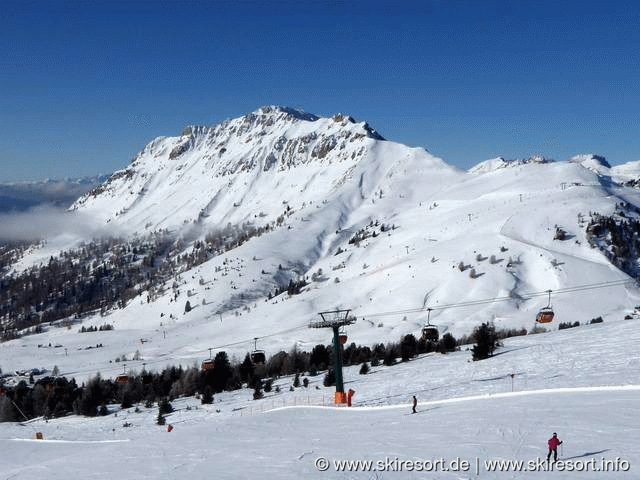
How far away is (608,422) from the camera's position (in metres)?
27.6

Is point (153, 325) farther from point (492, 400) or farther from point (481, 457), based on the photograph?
point (481, 457)

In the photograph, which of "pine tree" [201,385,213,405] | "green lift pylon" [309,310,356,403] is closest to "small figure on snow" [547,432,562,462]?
"green lift pylon" [309,310,356,403]

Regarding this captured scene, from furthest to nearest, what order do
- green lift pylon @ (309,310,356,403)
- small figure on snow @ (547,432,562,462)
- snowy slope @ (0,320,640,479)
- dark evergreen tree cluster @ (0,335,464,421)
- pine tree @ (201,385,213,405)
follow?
dark evergreen tree cluster @ (0,335,464,421) → pine tree @ (201,385,213,405) → green lift pylon @ (309,310,356,403) → snowy slope @ (0,320,640,479) → small figure on snow @ (547,432,562,462)

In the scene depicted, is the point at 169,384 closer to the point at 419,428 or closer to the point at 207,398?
the point at 207,398

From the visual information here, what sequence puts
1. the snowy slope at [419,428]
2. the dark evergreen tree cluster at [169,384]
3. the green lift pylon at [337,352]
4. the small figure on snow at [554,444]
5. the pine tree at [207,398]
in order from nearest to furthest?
1. the small figure on snow at [554,444]
2. the snowy slope at [419,428]
3. the green lift pylon at [337,352]
4. the pine tree at [207,398]
5. the dark evergreen tree cluster at [169,384]

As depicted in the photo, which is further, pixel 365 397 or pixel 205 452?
pixel 365 397

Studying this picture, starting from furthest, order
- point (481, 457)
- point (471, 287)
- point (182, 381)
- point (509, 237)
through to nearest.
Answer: point (509, 237), point (471, 287), point (182, 381), point (481, 457)

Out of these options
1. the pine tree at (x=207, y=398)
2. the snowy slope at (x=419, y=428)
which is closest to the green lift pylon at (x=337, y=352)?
the snowy slope at (x=419, y=428)

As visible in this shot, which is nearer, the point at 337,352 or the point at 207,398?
the point at 337,352

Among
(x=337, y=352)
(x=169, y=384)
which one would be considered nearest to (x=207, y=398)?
(x=337, y=352)

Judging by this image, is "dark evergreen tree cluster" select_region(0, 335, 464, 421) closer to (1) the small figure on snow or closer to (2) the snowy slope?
(2) the snowy slope

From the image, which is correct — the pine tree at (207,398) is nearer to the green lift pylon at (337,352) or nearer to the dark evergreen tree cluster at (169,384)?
the dark evergreen tree cluster at (169,384)

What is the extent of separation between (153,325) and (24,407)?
96664mm

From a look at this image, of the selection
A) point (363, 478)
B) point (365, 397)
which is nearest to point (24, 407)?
point (365, 397)
